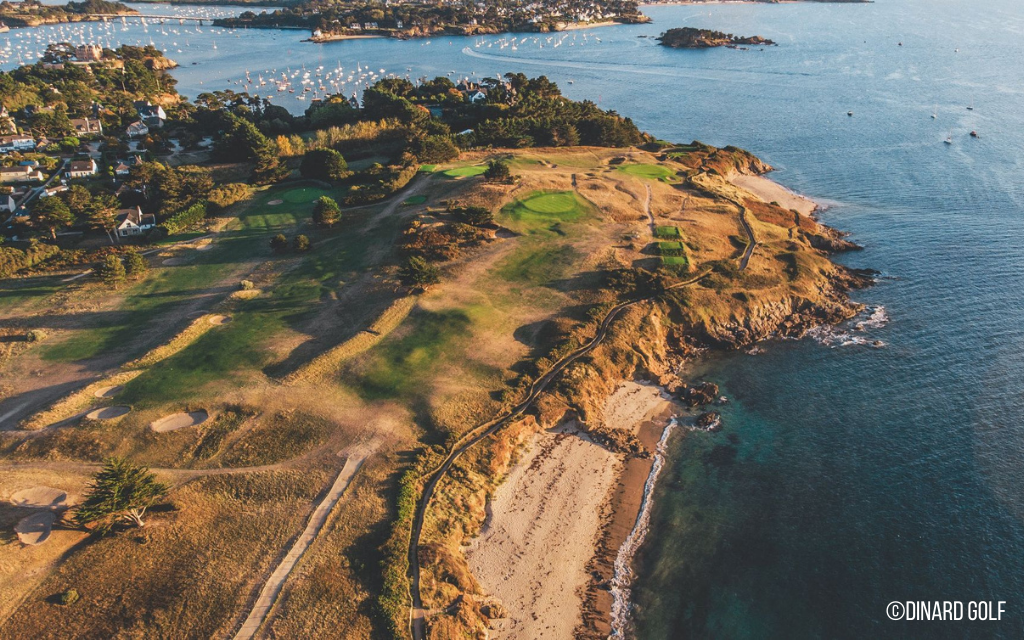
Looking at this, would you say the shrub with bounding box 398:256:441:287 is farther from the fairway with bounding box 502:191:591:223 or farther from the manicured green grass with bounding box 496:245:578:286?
the fairway with bounding box 502:191:591:223

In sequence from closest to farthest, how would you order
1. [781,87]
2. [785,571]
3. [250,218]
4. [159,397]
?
[785,571]
[159,397]
[250,218]
[781,87]

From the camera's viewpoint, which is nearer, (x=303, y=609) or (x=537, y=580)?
(x=303, y=609)

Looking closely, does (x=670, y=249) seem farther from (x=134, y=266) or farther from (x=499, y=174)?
(x=134, y=266)

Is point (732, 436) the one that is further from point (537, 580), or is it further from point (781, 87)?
point (781, 87)

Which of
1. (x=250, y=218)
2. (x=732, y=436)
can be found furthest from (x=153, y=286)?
(x=732, y=436)

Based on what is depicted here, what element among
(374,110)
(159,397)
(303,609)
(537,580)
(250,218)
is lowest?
(537,580)

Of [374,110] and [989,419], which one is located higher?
[374,110]

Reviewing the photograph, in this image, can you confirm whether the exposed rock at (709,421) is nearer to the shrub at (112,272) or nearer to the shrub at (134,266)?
the shrub at (112,272)

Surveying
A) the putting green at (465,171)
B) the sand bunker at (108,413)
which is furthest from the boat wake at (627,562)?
the putting green at (465,171)

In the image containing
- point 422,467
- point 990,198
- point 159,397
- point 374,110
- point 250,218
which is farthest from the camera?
point 374,110
